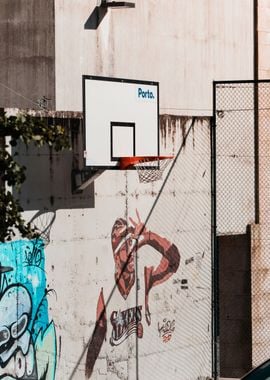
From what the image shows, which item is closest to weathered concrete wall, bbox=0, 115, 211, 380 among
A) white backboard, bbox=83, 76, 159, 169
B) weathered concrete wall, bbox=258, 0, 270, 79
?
white backboard, bbox=83, 76, 159, 169

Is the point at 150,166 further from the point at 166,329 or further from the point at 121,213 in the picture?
the point at 166,329

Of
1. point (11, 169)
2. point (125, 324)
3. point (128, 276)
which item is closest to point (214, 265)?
point (128, 276)

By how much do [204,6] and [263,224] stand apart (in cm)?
367

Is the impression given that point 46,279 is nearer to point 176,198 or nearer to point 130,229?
point 130,229

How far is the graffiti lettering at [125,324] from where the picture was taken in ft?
42.6

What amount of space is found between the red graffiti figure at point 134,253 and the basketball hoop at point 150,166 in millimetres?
533

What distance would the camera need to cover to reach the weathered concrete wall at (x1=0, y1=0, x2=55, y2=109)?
48.7 ft

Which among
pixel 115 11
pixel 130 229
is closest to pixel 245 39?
pixel 115 11

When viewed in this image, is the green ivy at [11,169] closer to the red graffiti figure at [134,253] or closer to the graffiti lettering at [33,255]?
the graffiti lettering at [33,255]

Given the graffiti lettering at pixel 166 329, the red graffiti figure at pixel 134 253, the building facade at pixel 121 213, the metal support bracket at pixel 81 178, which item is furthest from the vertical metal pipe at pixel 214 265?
the metal support bracket at pixel 81 178

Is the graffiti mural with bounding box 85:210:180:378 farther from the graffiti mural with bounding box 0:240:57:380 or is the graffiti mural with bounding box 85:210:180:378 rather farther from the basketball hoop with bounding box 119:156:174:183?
the graffiti mural with bounding box 0:240:57:380

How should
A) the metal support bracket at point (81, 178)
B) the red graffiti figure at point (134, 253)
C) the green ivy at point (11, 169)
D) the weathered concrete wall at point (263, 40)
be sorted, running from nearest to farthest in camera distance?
1. the green ivy at point (11, 169)
2. the metal support bracket at point (81, 178)
3. the red graffiti figure at point (134, 253)
4. the weathered concrete wall at point (263, 40)

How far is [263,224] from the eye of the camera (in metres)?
16.5

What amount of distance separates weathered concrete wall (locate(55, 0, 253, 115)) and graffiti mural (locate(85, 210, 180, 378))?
2450mm
